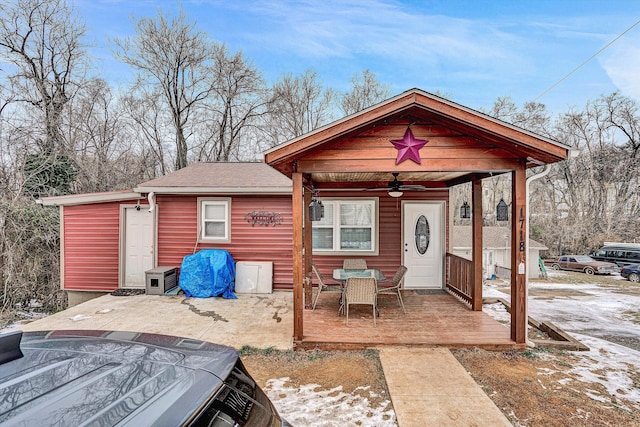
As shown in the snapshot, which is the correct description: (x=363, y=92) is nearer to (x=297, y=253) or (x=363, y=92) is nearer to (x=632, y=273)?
(x=632, y=273)

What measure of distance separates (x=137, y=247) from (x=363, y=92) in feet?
53.6

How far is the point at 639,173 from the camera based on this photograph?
2070cm

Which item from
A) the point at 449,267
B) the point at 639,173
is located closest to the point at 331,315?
the point at 449,267

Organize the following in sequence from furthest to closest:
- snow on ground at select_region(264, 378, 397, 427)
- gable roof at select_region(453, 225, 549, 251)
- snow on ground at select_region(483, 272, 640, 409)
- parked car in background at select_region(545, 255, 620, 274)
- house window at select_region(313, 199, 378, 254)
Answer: parked car in background at select_region(545, 255, 620, 274)
gable roof at select_region(453, 225, 549, 251)
house window at select_region(313, 199, 378, 254)
snow on ground at select_region(483, 272, 640, 409)
snow on ground at select_region(264, 378, 397, 427)

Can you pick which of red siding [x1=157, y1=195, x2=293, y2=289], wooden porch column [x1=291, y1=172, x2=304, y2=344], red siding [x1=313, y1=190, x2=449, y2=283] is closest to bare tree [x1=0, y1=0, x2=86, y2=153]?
red siding [x1=157, y1=195, x2=293, y2=289]

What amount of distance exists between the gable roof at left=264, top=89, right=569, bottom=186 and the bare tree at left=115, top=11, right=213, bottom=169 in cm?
1583

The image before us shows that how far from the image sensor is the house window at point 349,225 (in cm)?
775

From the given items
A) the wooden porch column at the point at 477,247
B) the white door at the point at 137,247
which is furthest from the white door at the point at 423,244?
the white door at the point at 137,247

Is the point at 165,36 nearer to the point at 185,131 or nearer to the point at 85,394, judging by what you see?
the point at 185,131

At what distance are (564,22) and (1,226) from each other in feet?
56.4

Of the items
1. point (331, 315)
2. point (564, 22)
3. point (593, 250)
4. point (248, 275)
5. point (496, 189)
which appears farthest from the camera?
point (496, 189)

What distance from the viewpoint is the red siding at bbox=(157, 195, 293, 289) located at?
7773 millimetres

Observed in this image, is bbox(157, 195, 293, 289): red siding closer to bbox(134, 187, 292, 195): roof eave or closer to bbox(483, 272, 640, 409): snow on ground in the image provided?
bbox(134, 187, 292, 195): roof eave

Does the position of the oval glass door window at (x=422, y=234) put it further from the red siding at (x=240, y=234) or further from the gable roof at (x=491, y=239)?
the gable roof at (x=491, y=239)
